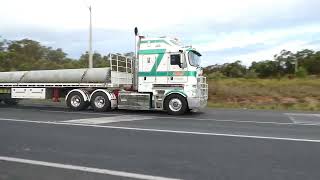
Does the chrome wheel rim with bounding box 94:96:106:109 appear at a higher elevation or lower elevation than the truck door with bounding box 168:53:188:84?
lower

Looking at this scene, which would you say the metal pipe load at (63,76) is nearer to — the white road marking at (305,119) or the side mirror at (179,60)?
the side mirror at (179,60)

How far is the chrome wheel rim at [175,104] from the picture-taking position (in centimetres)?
2058

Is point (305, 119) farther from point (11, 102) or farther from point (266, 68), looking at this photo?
point (266, 68)

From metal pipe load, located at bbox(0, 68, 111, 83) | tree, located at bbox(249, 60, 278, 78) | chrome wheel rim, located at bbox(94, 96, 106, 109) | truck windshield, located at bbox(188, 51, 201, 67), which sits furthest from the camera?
tree, located at bbox(249, 60, 278, 78)

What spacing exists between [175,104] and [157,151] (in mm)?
10452

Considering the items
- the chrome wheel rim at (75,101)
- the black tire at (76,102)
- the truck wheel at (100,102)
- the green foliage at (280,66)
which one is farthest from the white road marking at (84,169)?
the green foliage at (280,66)

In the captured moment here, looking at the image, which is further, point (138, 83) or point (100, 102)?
point (100, 102)

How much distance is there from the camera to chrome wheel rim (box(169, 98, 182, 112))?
20578 millimetres

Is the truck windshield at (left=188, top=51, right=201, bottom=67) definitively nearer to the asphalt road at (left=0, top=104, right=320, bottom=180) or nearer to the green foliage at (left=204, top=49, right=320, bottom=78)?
the asphalt road at (left=0, top=104, right=320, bottom=180)

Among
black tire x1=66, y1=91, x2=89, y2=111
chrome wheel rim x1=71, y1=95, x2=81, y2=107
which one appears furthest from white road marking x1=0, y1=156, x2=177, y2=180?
chrome wheel rim x1=71, y1=95, x2=81, y2=107

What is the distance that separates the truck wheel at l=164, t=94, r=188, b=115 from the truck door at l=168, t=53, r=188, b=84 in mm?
672

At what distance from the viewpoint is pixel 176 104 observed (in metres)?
20.6

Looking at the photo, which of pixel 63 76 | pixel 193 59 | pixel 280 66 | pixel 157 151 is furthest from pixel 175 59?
pixel 280 66

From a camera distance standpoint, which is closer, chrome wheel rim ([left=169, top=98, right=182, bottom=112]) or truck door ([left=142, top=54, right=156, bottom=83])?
chrome wheel rim ([left=169, top=98, right=182, bottom=112])
